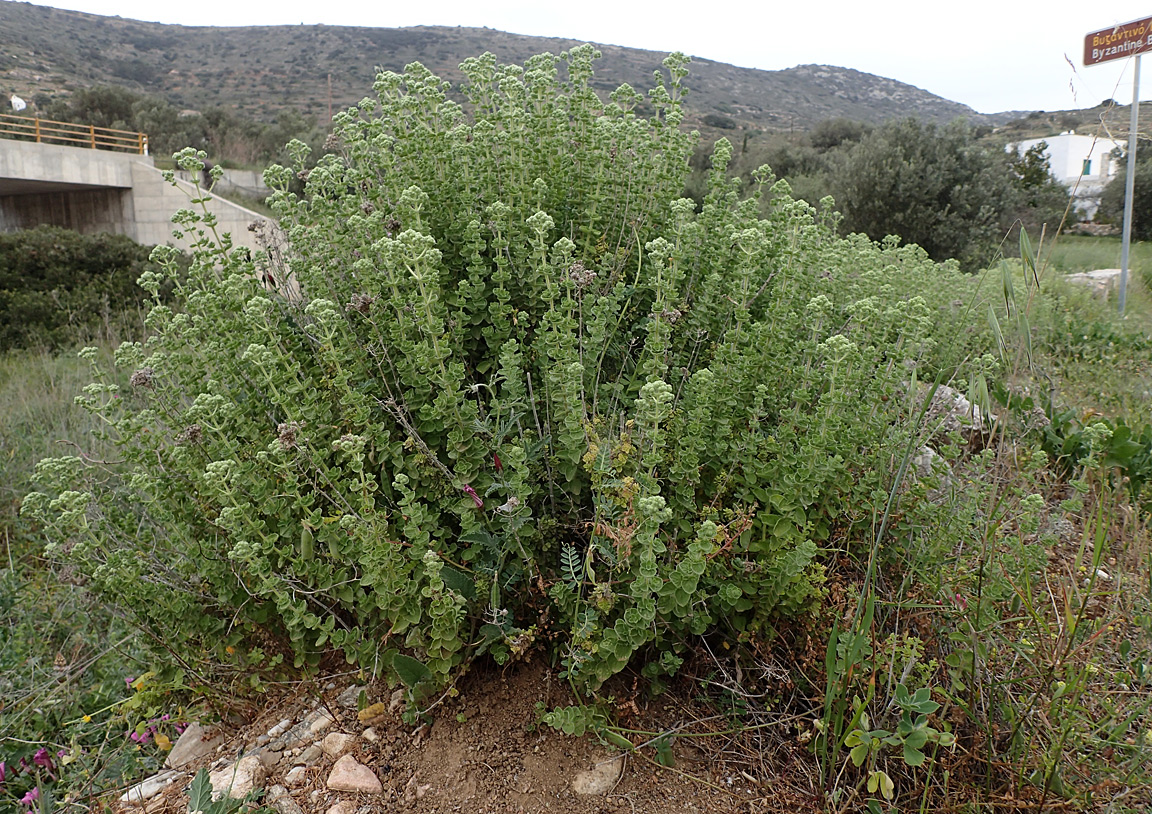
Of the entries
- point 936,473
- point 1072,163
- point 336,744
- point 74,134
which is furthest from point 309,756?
point 1072,163

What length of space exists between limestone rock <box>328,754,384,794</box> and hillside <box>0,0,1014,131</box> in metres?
43.3

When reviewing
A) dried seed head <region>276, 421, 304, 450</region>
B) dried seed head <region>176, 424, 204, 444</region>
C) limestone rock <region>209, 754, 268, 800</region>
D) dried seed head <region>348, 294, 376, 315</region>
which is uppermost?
dried seed head <region>348, 294, 376, 315</region>

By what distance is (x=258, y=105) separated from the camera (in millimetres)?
48281

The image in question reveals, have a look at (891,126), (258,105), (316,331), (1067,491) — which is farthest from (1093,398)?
(258,105)

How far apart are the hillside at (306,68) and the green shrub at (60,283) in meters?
31.6

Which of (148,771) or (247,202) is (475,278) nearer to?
(148,771)

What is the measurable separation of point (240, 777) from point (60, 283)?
1306 centimetres

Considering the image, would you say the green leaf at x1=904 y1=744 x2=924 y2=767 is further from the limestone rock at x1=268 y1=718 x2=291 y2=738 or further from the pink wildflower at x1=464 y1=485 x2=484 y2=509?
the limestone rock at x1=268 y1=718 x2=291 y2=738

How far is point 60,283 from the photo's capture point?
40.3 ft

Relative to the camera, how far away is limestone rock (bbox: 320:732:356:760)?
2.31m

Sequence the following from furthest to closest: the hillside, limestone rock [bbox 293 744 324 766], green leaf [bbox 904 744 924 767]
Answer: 1. the hillside
2. limestone rock [bbox 293 744 324 766]
3. green leaf [bbox 904 744 924 767]

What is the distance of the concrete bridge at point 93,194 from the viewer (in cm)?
2095

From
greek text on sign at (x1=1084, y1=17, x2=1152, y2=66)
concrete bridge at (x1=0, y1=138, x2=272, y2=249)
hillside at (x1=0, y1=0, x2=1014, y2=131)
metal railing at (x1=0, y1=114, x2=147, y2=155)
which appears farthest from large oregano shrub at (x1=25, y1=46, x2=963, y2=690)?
hillside at (x1=0, y1=0, x2=1014, y2=131)

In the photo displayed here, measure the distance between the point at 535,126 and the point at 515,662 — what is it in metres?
2.33
